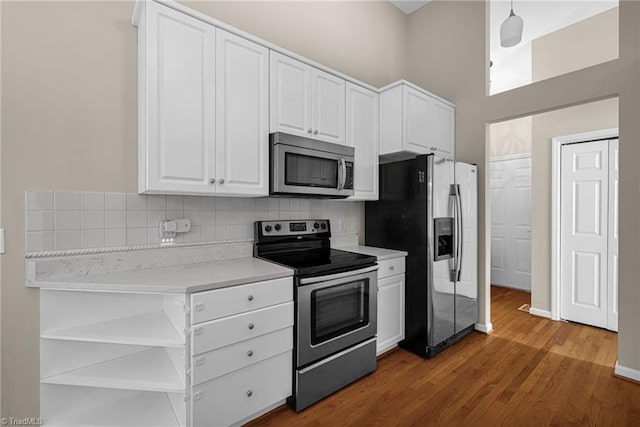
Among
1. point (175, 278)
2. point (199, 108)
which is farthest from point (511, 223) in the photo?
point (175, 278)

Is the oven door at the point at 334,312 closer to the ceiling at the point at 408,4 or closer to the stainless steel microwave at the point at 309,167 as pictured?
the stainless steel microwave at the point at 309,167

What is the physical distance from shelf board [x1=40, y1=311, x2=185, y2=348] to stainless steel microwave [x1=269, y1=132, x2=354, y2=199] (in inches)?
42.1

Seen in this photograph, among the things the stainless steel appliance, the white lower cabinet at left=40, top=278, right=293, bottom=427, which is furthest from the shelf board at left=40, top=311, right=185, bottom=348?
the stainless steel appliance

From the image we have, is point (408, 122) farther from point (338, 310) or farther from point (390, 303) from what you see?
point (338, 310)

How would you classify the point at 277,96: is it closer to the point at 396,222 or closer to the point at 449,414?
the point at 396,222

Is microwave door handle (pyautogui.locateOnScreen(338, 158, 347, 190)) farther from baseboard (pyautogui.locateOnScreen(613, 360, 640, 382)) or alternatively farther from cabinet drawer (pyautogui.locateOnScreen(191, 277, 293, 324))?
baseboard (pyautogui.locateOnScreen(613, 360, 640, 382))

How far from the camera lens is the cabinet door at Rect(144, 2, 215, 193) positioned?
170 cm

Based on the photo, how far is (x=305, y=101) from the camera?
2.36 metres

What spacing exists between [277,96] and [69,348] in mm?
1997

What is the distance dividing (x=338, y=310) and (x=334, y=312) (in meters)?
0.04

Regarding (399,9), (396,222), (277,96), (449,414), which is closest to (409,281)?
(396,222)

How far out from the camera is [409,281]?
2.74 meters

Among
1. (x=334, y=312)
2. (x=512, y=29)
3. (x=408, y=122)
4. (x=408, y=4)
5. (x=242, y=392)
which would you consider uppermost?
(x=408, y=4)

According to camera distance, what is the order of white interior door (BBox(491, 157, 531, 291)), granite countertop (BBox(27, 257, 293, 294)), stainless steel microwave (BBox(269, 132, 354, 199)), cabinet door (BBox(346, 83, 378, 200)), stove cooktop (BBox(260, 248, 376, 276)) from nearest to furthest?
granite countertop (BBox(27, 257, 293, 294))
stove cooktop (BBox(260, 248, 376, 276))
stainless steel microwave (BBox(269, 132, 354, 199))
cabinet door (BBox(346, 83, 378, 200))
white interior door (BBox(491, 157, 531, 291))
